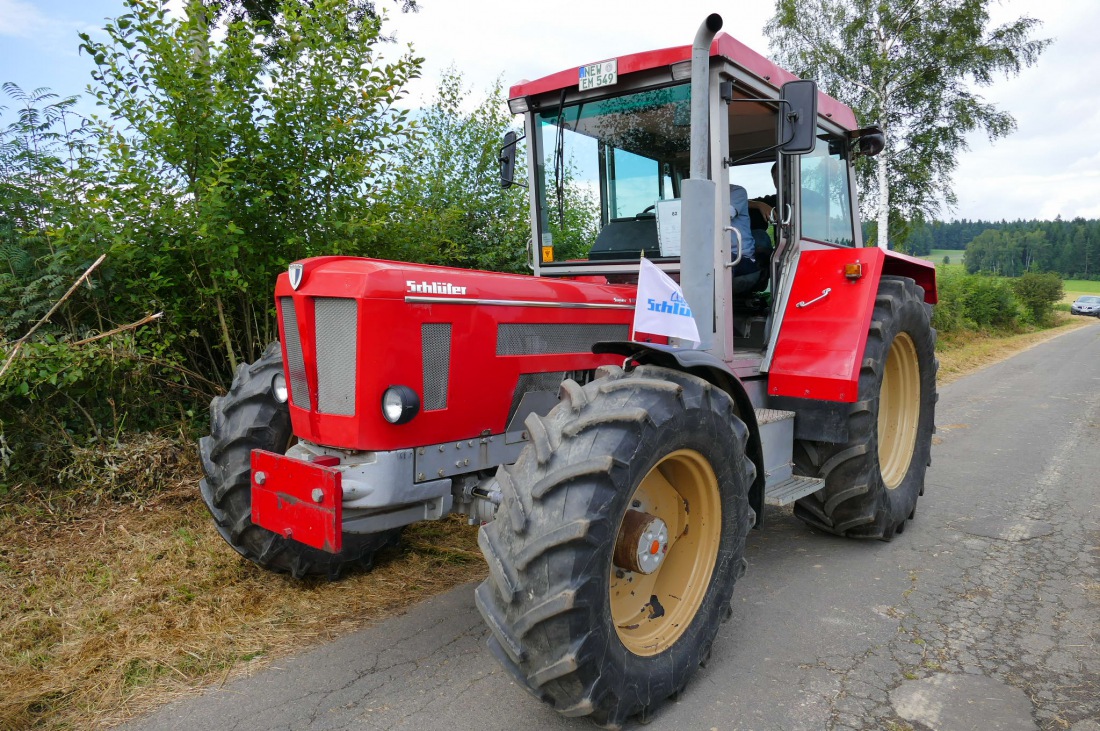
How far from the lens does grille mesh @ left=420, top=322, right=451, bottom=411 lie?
8.86 ft

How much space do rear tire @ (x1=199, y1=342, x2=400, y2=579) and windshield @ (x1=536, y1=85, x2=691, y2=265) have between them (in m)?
1.59

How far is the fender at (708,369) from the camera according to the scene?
2631 mm

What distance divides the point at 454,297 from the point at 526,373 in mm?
501

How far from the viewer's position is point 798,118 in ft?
10.0

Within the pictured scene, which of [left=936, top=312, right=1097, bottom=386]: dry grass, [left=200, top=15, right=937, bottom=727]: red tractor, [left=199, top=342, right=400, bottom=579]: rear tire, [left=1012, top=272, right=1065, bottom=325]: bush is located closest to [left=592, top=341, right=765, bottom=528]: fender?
[left=200, top=15, right=937, bottom=727]: red tractor

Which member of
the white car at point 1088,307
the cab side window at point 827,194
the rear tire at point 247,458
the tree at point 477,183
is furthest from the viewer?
the white car at point 1088,307

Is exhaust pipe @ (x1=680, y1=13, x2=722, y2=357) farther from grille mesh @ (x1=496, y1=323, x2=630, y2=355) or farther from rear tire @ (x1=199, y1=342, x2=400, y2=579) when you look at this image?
rear tire @ (x1=199, y1=342, x2=400, y2=579)

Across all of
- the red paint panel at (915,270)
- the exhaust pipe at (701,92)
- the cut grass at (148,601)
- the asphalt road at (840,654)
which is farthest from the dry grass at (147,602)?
the red paint panel at (915,270)

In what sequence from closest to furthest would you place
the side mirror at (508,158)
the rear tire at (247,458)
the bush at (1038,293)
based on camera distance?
the rear tire at (247,458)
the side mirror at (508,158)
the bush at (1038,293)

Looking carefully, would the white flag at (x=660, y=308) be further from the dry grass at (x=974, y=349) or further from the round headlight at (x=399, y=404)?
the dry grass at (x=974, y=349)

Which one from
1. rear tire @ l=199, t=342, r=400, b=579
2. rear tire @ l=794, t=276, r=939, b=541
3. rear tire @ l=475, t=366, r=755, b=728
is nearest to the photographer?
rear tire @ l=475, t=366, r=755, b=728

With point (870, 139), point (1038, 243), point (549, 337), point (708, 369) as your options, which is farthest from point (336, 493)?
point (1038, 243)

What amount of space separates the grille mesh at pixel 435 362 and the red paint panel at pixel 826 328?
71.3 inches

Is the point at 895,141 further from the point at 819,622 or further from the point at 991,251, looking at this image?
the point at 991,251
